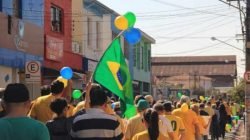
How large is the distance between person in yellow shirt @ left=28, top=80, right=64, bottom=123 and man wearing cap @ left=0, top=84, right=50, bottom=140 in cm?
337

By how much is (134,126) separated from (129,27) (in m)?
1.63

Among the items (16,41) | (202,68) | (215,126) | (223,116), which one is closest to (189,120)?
(215,126)

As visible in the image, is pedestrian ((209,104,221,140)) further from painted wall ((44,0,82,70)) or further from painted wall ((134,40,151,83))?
painted wall ((134,40,151,83))

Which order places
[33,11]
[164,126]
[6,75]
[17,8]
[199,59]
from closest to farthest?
[164,126], [6,75], [17,8], [33,11], [199,59]

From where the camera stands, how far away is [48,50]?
2425 cm

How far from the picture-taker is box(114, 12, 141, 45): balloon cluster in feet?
28.6

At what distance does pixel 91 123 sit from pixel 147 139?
1381mm

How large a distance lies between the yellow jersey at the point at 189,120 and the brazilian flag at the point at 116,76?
3842 mm

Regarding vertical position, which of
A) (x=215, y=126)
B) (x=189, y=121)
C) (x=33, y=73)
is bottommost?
(x=215, y=126)

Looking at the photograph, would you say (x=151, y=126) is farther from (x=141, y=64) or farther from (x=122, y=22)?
(x=141, y=64)

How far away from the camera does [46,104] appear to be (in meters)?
8.15

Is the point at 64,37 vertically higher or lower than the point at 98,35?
lower

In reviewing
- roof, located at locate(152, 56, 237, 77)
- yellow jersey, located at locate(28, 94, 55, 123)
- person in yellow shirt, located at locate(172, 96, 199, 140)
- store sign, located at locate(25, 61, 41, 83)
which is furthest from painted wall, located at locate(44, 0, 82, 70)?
roof, located at locate(152, 56, 237, 77)

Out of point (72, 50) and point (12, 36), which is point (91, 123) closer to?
point (12, 36)
